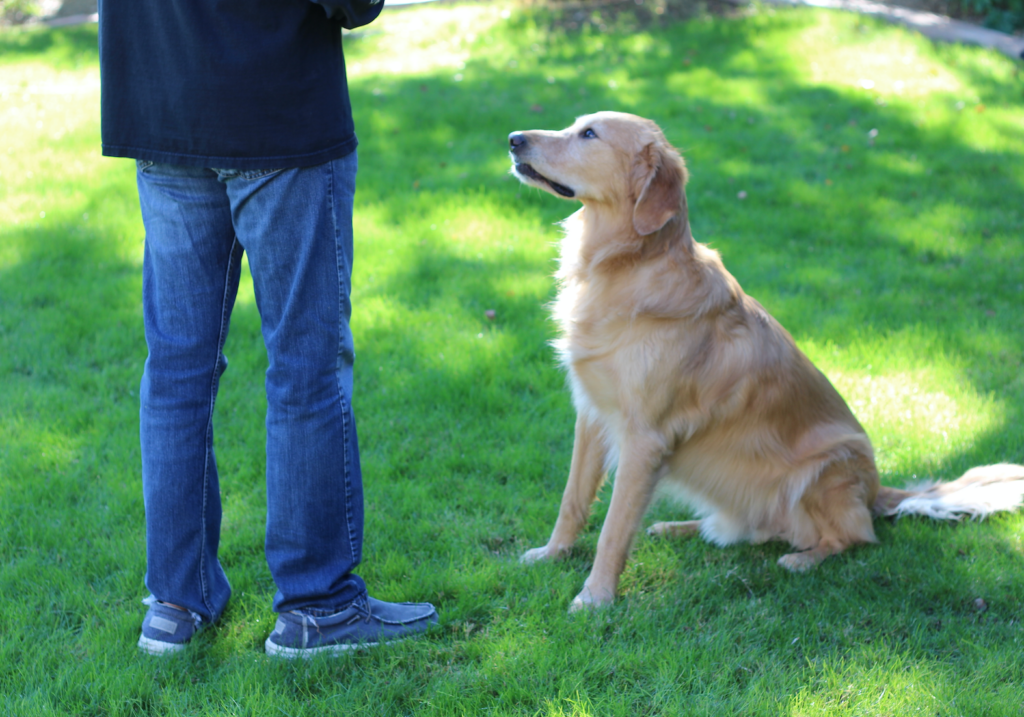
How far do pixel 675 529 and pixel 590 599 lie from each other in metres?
0.69

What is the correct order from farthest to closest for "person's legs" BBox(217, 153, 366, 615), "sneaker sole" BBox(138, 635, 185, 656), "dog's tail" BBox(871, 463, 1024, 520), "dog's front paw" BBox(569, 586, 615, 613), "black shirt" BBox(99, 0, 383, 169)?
"dog's tail" BBox(871, 463, 1024, 520) → "dog's front paw" BBox(569, 586, 615, 613) → "sneaker sole" BBox(138, 635, 185, 656) → "person's legs" BBox(217, 153, 366, 615) → "black shirt" BBox(99, 0, 383, 169)

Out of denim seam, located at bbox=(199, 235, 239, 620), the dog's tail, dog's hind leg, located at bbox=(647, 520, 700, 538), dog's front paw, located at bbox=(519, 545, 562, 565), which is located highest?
denim seam, located at bbox=(199, 235, 239, 620)

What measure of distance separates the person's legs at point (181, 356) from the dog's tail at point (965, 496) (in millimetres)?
2559

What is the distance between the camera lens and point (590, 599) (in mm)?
2863

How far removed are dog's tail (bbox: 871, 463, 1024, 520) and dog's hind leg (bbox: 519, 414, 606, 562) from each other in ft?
3.79

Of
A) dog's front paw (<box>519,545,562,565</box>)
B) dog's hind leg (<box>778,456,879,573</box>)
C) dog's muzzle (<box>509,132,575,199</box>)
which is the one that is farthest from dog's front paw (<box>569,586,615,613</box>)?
dog's muzzle (<box>509,132,575,199</box>)

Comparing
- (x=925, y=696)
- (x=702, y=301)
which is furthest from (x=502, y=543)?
(x=925, y=696)

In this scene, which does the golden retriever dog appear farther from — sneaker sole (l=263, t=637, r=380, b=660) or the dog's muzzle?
sneaker sole (l=263, t=637, r=380, b=660)

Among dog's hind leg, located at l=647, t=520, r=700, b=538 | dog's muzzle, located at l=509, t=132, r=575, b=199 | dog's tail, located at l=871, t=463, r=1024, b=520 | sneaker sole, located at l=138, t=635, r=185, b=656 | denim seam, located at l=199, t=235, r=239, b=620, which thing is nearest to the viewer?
denim seam, located at l=199, t=235, r=239, b=620

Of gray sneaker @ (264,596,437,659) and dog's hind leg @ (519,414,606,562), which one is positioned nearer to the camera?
gray sneaker @ (264,596,437,659)

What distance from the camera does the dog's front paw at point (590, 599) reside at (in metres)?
2.82

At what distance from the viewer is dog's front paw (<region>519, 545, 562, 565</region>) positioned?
312cm

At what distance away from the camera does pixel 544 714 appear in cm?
230

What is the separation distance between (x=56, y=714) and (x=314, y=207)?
5.03ft
